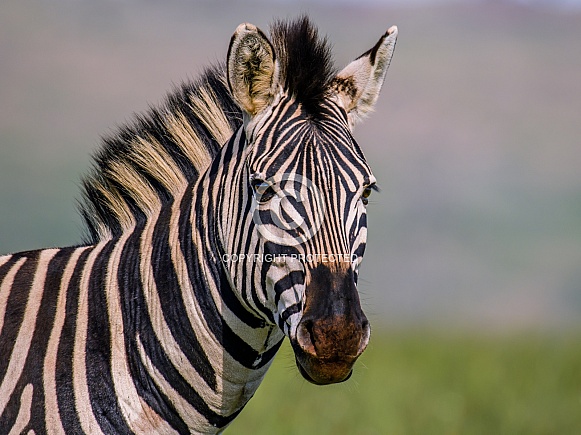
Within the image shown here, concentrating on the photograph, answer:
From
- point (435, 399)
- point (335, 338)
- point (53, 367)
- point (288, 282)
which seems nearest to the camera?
point (335, 338)

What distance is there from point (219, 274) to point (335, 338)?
105 cm

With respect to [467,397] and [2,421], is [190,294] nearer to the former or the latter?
[2,421]

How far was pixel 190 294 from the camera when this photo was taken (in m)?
4.65

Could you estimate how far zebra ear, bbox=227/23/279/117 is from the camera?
4375 mm

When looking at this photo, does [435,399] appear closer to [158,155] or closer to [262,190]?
[158,155]

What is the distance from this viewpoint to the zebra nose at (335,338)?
12.5 ft

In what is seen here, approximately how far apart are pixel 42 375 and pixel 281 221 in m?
1.69

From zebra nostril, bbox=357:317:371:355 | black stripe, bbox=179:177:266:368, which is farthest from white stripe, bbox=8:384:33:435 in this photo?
zebra nostril, bbox=357:317:371:355

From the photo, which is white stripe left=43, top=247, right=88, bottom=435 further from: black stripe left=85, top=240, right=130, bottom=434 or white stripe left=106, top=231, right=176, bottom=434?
white stripe left=106, top=231, right=176, bottom=434

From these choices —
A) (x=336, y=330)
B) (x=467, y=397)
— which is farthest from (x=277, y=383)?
(x=336, y=330)

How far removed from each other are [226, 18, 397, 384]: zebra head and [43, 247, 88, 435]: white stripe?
1.13m

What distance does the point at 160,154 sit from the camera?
522 centimetres

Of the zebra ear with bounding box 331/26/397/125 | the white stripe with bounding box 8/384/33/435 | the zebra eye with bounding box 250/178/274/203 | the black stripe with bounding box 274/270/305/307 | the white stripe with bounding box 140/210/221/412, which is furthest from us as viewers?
the zebra ear with bounding box 331/26/397/125

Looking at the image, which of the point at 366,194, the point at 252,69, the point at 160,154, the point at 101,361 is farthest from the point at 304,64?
the point at 101,361
